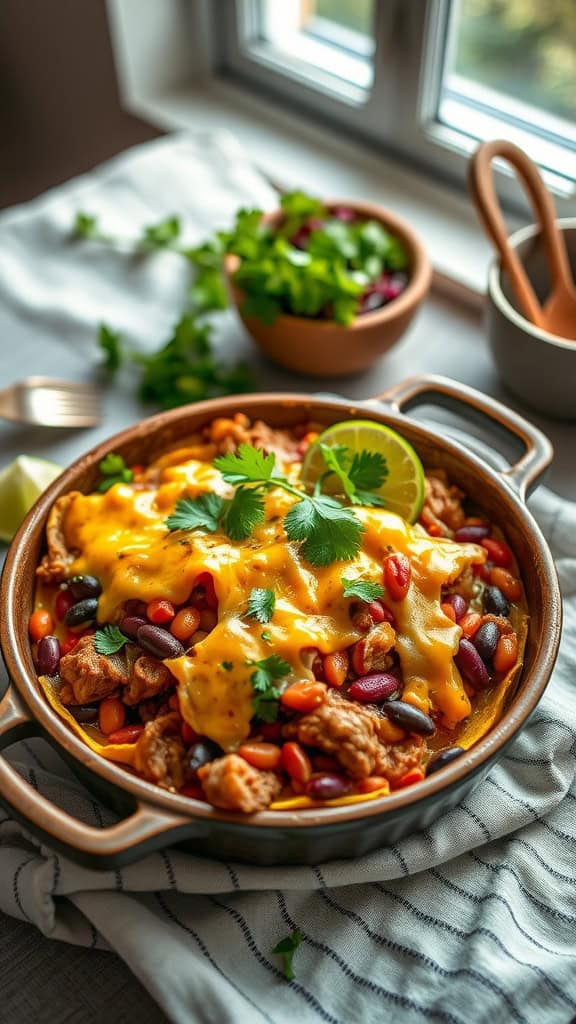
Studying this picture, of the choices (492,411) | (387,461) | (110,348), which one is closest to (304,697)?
(387,461)

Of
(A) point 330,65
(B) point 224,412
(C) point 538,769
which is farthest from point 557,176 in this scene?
(C) point 538,769

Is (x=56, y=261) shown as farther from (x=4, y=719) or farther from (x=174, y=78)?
(x=4, y=719)

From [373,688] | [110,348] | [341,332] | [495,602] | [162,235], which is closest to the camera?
Answer: [373,688]

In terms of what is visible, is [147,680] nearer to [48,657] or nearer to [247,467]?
[48,657]

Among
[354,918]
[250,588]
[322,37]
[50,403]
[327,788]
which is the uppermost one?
[322,37]

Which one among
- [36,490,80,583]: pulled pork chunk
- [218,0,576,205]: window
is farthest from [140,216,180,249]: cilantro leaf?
[36,490,80,583]: pulled pork chunk

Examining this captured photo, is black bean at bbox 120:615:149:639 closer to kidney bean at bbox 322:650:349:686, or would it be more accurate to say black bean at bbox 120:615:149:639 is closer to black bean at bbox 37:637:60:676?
black bean at bbox 37:637:60:676

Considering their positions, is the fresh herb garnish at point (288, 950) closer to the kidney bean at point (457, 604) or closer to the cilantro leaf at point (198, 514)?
the kidney bean at point (457, 604)
